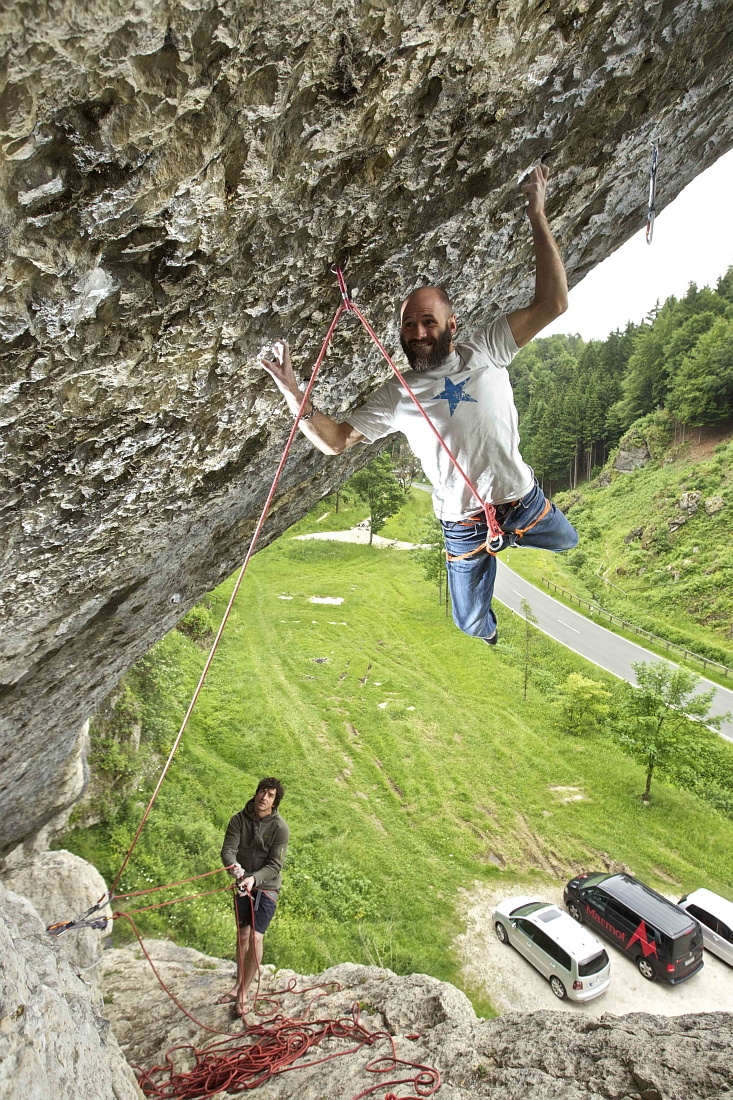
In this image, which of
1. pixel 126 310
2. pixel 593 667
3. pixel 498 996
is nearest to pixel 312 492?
pixel 126 310

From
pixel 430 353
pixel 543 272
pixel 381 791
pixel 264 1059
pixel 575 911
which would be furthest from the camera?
pixel 381 791

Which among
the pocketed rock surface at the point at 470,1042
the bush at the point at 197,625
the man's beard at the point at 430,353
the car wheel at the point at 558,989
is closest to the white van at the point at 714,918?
the car wheel at the point at 558,989

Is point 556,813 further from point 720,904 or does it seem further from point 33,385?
point 33,385

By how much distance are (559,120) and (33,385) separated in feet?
10.4

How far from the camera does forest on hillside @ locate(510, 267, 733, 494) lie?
37.5m

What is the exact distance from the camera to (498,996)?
888cm

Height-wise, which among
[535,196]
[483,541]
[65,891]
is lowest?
[65,891]

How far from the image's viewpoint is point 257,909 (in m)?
5.22

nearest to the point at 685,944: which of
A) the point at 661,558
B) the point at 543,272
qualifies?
the point at 543,272

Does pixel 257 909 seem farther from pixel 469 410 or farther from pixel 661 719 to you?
pixel 661 719

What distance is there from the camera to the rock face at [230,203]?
6.49 feet

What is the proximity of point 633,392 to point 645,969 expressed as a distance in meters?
42.2

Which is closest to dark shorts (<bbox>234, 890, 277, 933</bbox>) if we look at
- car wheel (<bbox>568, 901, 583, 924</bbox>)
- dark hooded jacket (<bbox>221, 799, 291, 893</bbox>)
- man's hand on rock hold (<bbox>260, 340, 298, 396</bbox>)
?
dark hooded jacket (<bbox>221, 799, 291, 893</bbox>)

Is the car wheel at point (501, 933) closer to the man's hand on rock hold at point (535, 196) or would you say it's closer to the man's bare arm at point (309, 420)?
the man's bare arm at point (309, 420)
